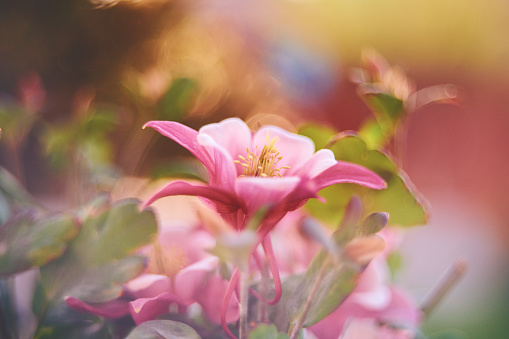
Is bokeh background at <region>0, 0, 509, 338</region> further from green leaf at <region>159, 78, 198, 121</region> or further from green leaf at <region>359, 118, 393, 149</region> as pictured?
green leaf at <region>359, 118, 393, 149</region>

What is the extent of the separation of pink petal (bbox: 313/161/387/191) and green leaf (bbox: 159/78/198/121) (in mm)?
174

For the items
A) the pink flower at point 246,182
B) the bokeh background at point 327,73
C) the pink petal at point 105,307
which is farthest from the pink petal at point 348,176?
the bokeh background at point 327,73

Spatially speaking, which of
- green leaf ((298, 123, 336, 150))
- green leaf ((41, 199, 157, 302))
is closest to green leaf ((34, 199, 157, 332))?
green leaf ((41, 199, 157, 302))

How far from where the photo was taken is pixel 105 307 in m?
0.23

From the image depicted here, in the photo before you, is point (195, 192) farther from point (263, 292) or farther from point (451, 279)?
point (451, 279)

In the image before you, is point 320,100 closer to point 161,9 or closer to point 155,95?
point 161,9

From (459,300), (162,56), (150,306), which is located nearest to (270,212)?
(150,306)

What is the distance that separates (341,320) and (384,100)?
0.41 ft

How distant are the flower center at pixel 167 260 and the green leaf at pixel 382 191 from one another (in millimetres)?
94

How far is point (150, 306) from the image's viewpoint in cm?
21

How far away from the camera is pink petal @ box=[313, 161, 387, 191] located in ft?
0.64

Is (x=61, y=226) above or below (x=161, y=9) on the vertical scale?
above

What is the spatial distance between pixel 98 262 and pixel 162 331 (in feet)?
0.22

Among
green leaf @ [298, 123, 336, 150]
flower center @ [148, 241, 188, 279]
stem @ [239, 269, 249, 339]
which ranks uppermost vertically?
green leaf @ [298, 123, 336, 150]
